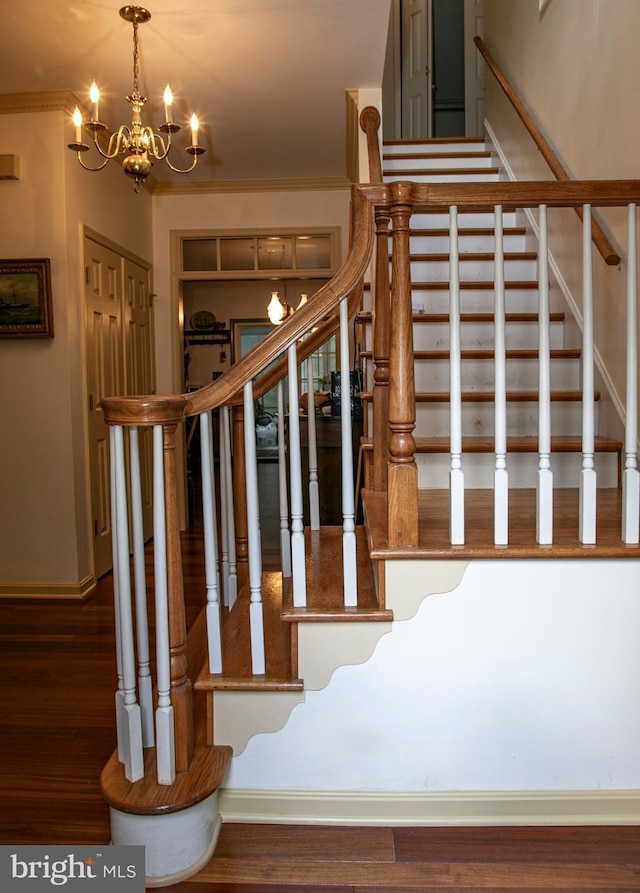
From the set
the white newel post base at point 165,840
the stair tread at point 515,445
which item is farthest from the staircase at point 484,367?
the white newel post base at point 165,840

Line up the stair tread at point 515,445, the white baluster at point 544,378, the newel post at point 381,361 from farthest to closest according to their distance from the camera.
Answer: the stair tread at point 515,445 → the newel post at point 381,361 → the white baluster at point 544,378

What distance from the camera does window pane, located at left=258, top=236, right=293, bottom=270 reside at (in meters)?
5.12

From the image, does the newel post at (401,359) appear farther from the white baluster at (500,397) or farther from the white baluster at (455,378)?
the white baluster at (500,397)

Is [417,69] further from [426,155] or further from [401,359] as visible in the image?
[401,359]

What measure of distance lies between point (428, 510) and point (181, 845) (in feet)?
3.75

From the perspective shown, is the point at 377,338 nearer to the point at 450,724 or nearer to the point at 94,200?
the point at 450,724

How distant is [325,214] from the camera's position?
16.5 feet

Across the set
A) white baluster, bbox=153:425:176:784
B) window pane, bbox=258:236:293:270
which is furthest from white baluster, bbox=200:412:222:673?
window pane, bbox=258:236:293:270

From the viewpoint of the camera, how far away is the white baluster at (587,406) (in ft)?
5.03

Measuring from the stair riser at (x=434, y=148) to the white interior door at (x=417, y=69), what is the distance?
1.36 metres

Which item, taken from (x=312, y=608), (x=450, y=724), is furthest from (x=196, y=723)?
(x=450, y=724)

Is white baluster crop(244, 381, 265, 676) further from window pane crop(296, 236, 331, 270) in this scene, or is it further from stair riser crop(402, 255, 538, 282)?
window pane crop(296, 236, 331, 270)

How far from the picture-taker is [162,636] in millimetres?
1513

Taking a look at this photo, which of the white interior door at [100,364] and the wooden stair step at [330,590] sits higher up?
the white interior door at [100,364]
